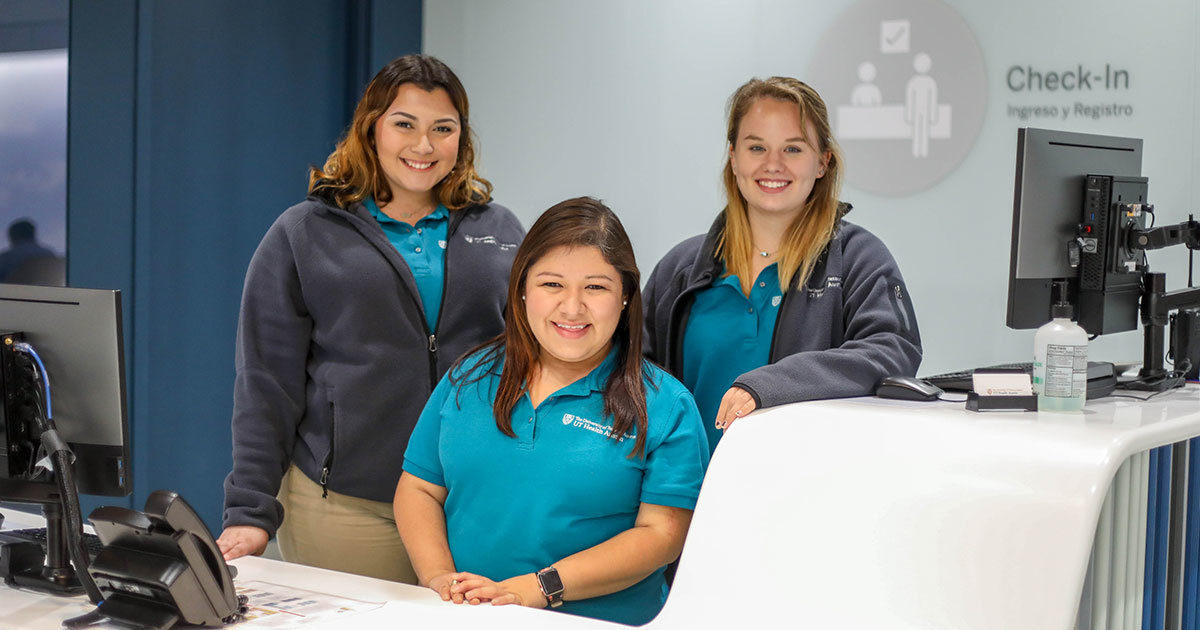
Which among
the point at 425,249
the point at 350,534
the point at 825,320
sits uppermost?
the point at 425,249

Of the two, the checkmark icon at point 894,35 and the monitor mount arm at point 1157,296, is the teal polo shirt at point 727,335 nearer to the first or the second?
the monitor mount arm at point 1157,296

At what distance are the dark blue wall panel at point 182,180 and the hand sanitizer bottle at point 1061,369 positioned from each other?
10.5 feet

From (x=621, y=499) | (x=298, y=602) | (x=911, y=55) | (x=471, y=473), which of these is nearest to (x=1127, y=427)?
(x=621, y=499)

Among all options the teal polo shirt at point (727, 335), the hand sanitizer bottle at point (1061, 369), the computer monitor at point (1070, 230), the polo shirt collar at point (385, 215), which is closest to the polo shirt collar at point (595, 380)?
the teal polo shirt at point (727, 335)

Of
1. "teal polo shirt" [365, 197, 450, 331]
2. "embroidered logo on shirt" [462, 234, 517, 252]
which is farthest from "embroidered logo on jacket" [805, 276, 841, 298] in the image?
"teal polo shirt" [365, 197, 450, 331]

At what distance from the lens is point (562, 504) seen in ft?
6.36

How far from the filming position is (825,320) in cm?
227

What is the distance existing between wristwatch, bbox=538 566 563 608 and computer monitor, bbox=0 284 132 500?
75 centimetres

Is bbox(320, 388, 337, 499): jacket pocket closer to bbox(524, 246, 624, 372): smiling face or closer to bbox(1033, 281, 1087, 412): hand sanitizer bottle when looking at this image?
bbox(524, 246, 624, 372): smiling face

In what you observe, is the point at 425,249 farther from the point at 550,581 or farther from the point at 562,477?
the point at 550,581

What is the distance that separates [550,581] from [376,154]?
3.43 feet

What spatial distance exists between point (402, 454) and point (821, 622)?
104 centimetres

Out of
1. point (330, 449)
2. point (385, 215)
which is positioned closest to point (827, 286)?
point (385, 215)

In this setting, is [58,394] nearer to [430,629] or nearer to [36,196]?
[430,629]
